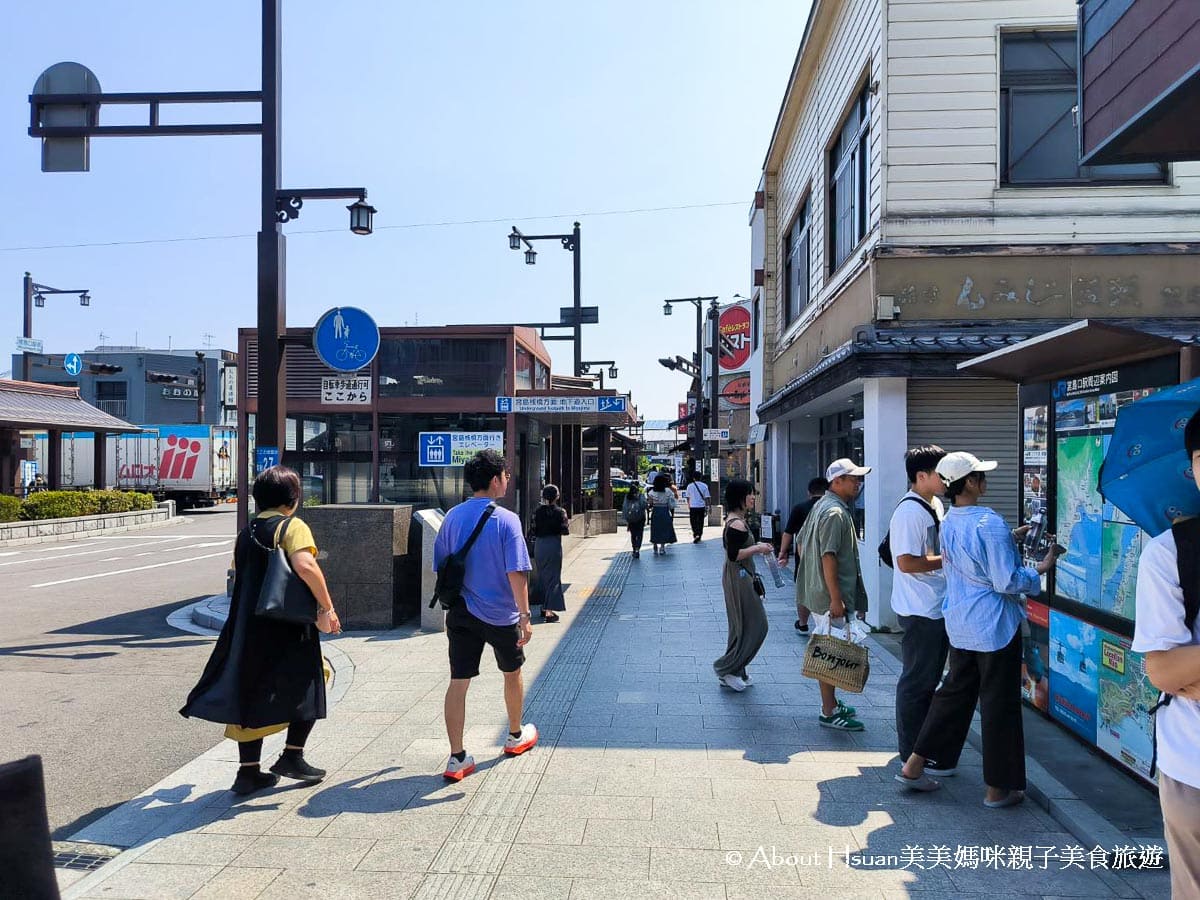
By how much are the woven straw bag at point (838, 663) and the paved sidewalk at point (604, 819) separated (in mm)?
394

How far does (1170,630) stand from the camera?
2.30 metres

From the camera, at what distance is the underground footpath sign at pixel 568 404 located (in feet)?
50.5

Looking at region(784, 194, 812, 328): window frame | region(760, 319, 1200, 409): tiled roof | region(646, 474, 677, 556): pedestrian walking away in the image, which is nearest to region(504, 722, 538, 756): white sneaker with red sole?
region(760, 319, 1200, 409): tiled roof

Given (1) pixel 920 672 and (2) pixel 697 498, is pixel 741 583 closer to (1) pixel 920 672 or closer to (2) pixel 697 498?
(1) pixel 920 672

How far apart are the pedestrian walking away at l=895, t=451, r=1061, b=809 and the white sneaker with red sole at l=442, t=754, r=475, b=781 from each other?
234 centimetres

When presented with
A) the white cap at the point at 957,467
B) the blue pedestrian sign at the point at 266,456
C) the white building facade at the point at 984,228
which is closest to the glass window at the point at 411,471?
the blue pedestrian sign at the point at 266,456

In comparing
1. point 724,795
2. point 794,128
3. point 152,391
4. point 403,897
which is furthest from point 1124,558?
point 152,391

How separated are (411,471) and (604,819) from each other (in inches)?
502

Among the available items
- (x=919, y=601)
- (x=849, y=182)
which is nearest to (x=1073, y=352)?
(x=919, y=601)

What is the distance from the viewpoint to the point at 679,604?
1138 cm

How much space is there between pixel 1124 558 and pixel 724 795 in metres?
2.51

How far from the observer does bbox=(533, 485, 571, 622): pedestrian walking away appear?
10.2m

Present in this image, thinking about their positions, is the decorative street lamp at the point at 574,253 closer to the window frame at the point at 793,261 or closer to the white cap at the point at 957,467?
the window frame at the point at 793,261

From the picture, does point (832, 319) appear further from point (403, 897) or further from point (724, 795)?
point (403, 897)
